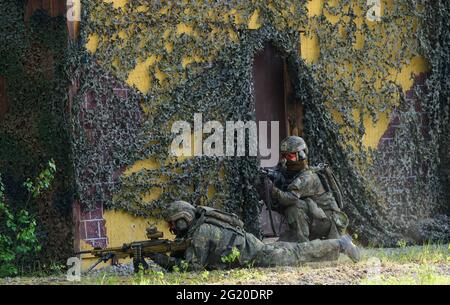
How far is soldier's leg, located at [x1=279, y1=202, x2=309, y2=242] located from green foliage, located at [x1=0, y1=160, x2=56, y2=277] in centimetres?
269

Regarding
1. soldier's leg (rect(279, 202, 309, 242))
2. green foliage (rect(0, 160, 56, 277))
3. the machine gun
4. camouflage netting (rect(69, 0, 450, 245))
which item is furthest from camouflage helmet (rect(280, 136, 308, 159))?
green foliage (rect(0, 160, 56, 277))

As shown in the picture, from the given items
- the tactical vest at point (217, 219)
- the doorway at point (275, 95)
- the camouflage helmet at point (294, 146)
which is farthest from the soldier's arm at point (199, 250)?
the doorway at point (275, 95)

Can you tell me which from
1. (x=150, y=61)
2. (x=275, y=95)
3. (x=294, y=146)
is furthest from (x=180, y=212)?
(x=275, y=95)

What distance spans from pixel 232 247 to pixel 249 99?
8.01 feet

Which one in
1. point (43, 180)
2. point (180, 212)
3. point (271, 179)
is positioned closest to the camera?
point (180, 212)

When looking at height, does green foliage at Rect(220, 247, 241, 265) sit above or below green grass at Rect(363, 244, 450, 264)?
above

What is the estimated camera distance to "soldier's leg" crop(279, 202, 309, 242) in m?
10.8

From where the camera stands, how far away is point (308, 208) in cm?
1086

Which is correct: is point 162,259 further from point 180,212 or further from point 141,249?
point 180,212

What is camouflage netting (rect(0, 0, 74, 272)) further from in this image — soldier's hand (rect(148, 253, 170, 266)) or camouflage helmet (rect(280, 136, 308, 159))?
camouflage helmet (rect(280, 136, 308, 159))

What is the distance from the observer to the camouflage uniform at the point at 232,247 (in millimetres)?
9719

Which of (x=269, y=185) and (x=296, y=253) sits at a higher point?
(x=269, y=185)

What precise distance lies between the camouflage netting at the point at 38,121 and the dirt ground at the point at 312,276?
2.68 feet

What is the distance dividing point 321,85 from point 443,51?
2.20 meters
